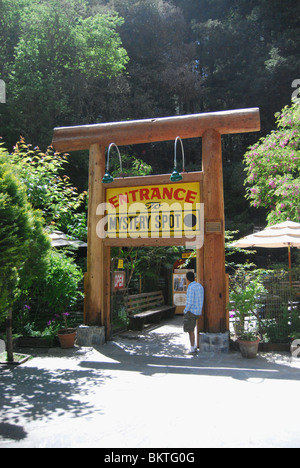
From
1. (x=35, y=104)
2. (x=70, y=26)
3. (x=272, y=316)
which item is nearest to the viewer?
(x=272, y=316)

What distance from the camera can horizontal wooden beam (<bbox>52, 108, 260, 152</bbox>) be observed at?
330 inches

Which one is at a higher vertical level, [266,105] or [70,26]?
[70,26]

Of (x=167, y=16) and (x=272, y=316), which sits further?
(x=167, y=16)

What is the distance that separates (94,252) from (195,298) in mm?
2587

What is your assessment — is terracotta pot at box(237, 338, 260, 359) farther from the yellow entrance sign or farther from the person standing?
the yellow entrance sign

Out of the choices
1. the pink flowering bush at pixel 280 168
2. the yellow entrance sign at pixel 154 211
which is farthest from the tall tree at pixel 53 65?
the yellow entrance sign at pixel 154 211

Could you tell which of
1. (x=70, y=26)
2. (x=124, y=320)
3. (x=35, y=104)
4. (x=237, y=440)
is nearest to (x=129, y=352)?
(x=124, y=320)

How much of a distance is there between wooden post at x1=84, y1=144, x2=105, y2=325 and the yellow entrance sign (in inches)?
11.0

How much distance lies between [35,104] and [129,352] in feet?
54.9

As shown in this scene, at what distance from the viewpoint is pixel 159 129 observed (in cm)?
884

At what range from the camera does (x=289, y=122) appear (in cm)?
1188

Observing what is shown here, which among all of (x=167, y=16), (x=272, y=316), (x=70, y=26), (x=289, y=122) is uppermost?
(x=167, y=16)

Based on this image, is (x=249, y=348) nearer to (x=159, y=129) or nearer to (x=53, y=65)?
(x=159, y=129)
